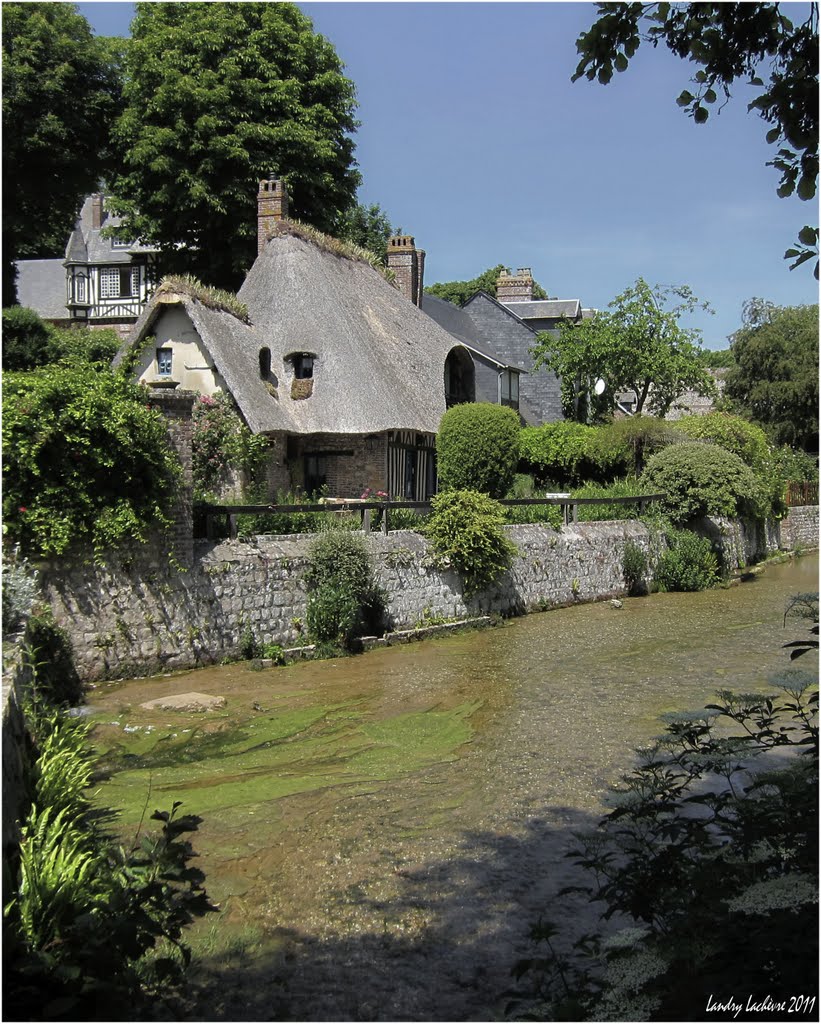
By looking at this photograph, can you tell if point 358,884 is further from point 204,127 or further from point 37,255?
point 37,255

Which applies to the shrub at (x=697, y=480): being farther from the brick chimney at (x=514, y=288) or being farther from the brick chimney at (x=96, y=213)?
the brick chimney at (x=96, y=213)

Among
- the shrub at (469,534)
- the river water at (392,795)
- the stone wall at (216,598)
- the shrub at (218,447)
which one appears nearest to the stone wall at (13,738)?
the river water at (392,795)

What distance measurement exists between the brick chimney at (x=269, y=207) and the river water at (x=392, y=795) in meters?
15.3

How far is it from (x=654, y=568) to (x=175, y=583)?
1395 cm

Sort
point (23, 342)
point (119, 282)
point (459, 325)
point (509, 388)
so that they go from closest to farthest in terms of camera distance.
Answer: point (23, 342), point (509, 388), point (459, 325), point (119, 282)

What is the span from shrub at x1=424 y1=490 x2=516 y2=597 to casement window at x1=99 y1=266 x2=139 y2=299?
36717 millimetres

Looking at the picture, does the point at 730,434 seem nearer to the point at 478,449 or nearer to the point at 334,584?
the point at 478,449

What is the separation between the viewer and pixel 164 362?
70.9ft

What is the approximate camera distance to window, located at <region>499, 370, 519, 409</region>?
32156 millimetres

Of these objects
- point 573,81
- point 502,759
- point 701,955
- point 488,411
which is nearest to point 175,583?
point 502,759

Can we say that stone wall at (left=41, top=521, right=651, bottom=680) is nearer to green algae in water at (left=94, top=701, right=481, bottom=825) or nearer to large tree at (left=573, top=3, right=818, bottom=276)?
green algae in water at (left=94, top=701, right=481, bottom=825)

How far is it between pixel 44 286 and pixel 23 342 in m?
25.8

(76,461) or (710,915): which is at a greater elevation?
(76,461)

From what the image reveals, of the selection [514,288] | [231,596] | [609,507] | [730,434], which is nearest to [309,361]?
[609,507]
